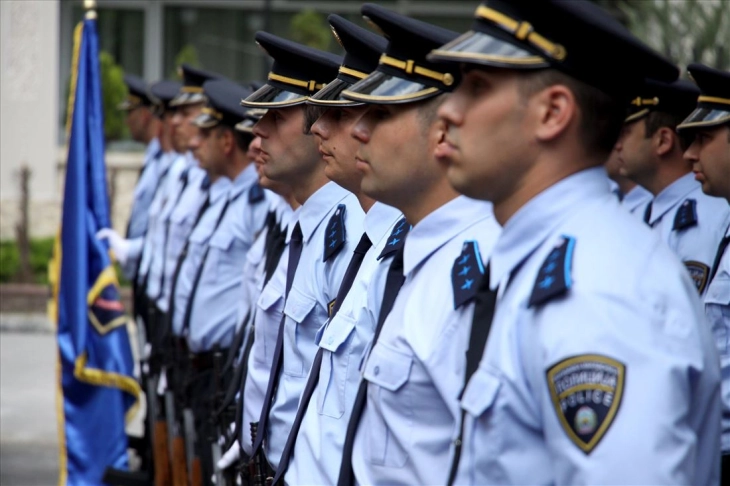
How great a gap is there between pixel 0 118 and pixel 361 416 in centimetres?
1409

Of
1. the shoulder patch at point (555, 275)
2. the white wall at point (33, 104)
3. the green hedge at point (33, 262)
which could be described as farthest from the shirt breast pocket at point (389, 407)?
the white wall at point (33, 104)

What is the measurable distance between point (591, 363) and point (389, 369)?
0.56 m

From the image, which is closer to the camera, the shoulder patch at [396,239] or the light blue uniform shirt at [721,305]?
the shoulder patch at [396,239]

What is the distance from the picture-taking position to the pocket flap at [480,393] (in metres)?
1.77

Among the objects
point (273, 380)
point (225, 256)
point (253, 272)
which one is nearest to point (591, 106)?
point (273, 380)

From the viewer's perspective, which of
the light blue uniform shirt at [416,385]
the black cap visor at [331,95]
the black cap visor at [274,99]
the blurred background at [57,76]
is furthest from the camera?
the blurred background at [57,76]

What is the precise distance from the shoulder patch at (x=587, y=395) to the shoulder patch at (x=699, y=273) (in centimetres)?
223

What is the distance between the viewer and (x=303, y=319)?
3377mm

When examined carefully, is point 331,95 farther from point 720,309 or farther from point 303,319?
point 720,309

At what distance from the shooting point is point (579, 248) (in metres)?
1.77

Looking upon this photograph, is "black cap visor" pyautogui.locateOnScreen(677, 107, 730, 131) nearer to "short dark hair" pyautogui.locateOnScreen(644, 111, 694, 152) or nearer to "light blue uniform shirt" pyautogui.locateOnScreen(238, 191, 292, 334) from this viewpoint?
"short dark hair" pyautogui.locateOnScreen(644, 111, 694, 152)

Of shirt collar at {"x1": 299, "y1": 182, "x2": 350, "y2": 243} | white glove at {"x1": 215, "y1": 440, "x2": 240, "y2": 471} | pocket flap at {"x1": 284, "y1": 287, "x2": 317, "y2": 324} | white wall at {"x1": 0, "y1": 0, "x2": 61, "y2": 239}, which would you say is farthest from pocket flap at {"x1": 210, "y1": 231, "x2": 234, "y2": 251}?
white wall at {"x1": 0, "y1": 0, "x2": 61, "y2": 239}

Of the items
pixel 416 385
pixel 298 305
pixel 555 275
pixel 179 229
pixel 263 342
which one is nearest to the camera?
pixel 555 275

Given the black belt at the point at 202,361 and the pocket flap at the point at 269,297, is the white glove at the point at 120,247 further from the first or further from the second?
the pocket flap at the point at 269,297
